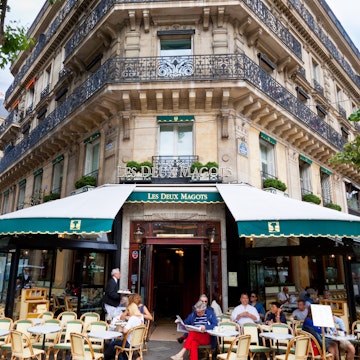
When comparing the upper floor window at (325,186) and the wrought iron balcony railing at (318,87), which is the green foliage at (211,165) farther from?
the wrought iron balcony railing at (318,87)

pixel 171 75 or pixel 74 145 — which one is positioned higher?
pixel 171 75

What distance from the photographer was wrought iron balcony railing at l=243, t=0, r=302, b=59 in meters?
10.9

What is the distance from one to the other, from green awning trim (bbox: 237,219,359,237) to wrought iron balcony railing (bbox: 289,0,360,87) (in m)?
10.4

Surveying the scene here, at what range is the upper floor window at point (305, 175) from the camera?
12519 millimetres

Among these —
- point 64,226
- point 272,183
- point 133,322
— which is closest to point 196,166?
point 272,183

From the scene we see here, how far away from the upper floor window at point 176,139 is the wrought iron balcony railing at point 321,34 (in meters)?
7.85

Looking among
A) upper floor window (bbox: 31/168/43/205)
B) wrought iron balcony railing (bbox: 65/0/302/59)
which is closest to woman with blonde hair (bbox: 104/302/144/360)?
wrought iron balcony railing (bbox: 65/0/302/59)

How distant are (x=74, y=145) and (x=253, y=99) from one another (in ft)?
20.8

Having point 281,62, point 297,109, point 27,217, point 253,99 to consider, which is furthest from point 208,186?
point 281,62

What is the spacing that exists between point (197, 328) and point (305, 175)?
8587mm

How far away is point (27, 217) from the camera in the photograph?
741 cm

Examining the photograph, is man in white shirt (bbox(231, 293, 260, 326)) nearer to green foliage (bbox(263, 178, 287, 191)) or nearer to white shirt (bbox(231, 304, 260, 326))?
white shirt (bbox(231, 304, 260, 326))

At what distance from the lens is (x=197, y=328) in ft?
20.0

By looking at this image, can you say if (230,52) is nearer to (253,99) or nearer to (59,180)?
(253,99)
